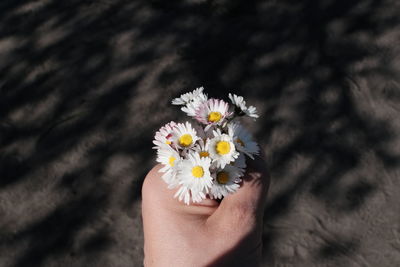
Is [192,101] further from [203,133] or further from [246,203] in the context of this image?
[246,203]

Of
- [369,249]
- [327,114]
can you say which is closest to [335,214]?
[369,249]

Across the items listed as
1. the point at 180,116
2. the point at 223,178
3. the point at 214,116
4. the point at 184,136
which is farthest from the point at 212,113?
the point at 180,116

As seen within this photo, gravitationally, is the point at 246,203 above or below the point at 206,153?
below

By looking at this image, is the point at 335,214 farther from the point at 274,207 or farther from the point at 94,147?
the point at 94,147

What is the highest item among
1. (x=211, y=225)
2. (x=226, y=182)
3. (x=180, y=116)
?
(x=226, y=182)

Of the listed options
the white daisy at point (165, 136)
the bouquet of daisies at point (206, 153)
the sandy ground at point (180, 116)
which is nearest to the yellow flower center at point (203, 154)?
the bouquet of daisies at point (206, 153)

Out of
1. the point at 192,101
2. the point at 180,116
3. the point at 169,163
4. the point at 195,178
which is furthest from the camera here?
the point at 180,116
